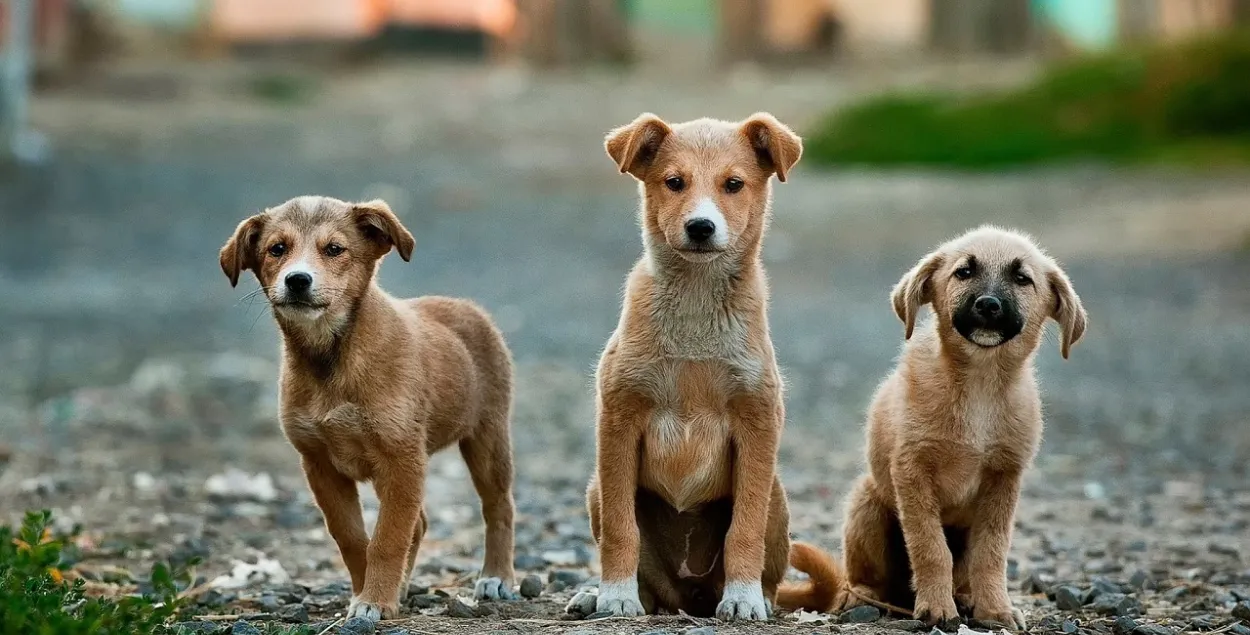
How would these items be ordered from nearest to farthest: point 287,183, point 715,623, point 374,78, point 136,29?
point 715,623 → point 287,183 → point 374,78 → point 136,29

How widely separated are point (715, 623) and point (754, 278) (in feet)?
3.82

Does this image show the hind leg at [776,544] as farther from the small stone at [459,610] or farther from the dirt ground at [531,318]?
the small stone at [459,610]

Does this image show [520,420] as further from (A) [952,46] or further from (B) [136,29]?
(B) [136,29]

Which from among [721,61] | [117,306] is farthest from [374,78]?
[117,306]

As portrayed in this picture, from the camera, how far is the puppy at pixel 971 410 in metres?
5.65

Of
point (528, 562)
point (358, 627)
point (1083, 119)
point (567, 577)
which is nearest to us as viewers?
point (358, 627)

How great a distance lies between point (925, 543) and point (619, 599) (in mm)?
1016

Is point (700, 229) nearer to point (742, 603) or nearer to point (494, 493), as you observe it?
point (742, 603)

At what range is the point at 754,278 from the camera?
19.2ft

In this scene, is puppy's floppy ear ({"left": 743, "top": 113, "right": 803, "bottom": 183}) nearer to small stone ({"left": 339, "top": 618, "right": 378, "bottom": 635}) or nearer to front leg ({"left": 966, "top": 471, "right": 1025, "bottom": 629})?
front leg ({"left": 966, "top": 471, "right": 1025, "bottom": 629})

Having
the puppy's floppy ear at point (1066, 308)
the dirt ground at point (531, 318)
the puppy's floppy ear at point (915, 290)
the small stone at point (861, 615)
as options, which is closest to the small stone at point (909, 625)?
the dirt ground at point (531, 318)

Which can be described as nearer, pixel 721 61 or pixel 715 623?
pixel 715 623

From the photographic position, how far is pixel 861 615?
5.93 metres

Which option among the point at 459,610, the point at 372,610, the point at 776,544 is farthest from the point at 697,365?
the point at 372,610
